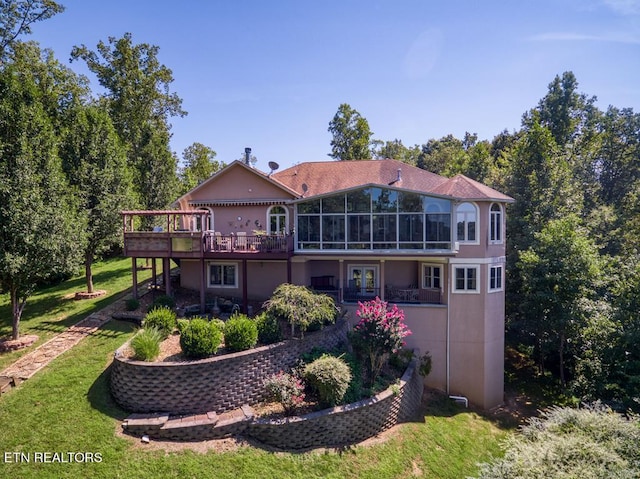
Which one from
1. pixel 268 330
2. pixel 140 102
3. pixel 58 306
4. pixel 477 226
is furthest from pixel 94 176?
pixel 477 226

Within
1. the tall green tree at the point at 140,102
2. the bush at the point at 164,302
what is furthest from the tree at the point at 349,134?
the bush at the point at 164,302

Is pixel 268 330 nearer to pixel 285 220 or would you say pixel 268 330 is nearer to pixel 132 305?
pixel 285 220

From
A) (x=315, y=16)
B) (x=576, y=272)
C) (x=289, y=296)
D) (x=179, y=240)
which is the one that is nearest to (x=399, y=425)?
(x=289, y=296)

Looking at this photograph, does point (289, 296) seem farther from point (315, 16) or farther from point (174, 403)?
point (315, 16)

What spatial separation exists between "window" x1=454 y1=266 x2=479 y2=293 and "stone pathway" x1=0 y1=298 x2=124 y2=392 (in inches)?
593

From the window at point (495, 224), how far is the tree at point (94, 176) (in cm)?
1837

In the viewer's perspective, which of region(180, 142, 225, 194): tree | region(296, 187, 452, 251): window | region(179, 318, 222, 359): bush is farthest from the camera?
region(180, 142, 225, 194): tree

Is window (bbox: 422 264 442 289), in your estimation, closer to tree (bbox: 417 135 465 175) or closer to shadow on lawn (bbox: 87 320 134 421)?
shadow on lawn (bbox: 87 320 134 421)

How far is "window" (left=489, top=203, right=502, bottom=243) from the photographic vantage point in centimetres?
1521

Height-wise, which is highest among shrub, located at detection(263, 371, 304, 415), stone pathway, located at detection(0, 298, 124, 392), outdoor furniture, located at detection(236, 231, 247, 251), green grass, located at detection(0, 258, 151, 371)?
outdoor furniture, located at detection(236, 231, 247, 251)

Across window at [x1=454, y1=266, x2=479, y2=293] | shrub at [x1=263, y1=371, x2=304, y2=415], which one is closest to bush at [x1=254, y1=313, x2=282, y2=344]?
shrub at [x1=263, y1=371, x2=304, y2=415]

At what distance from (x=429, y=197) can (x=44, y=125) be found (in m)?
15.8

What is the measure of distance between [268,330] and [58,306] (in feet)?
38.6

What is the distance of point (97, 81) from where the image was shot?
2545cm
